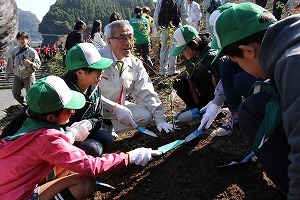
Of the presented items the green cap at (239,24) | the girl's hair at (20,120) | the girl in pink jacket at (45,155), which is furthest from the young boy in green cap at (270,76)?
the girl's hair at (20,120)

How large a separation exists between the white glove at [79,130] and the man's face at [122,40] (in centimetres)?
91

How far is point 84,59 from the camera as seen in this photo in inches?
99.8

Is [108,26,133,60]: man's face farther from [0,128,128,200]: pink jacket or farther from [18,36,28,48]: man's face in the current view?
[18,36,28,48]: man's face

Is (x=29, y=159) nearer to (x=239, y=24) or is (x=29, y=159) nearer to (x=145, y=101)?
(x=239, y=24)

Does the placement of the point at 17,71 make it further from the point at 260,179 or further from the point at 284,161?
the point at 284,161

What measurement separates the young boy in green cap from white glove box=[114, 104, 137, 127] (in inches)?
56.1

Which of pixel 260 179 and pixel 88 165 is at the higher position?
pixel 88 165

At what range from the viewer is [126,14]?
87250 mm

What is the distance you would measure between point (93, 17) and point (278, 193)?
88.8m

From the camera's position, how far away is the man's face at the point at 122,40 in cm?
311

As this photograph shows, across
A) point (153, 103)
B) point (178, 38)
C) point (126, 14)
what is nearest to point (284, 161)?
point (178, 38)


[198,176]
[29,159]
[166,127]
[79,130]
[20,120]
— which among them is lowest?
[198,176]

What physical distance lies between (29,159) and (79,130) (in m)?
0.65

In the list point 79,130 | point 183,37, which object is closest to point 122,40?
point 183,37
